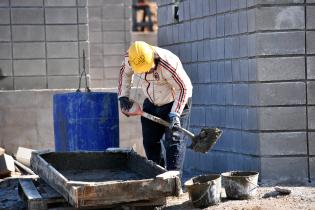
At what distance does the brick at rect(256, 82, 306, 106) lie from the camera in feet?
23.0

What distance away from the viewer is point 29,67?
921 centimetres

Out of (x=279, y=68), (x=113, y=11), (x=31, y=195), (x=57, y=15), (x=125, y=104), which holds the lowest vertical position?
(x=31, y=195)

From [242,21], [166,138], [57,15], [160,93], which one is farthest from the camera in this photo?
[57,15]

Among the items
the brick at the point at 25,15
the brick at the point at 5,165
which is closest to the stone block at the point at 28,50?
the brick at the point at 25,15

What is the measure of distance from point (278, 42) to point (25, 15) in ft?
11.8

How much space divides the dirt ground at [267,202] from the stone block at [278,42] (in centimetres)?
134

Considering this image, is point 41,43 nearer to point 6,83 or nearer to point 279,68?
point 6,83

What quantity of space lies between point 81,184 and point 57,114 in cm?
221

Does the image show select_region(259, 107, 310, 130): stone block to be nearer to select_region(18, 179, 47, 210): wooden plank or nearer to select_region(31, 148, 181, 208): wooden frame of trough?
select_region(31, 148, 181, 208): wooden frame of trough

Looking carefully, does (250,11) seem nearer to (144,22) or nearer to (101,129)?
(101,129)

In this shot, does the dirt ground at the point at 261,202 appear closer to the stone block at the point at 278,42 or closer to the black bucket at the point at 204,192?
the black bucket at the point at 204,192

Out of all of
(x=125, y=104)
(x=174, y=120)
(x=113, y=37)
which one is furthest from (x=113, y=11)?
(x=174, y=120)

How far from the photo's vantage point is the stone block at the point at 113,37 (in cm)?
1356

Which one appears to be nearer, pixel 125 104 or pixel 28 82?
pixel 125 104
